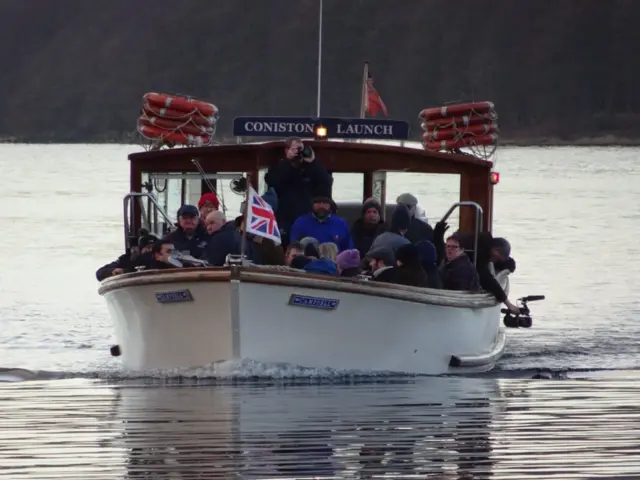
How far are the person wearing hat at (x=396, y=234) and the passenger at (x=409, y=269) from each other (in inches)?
13.3

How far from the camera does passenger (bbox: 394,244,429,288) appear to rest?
48.0 feet

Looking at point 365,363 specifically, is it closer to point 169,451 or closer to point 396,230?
point 396,230

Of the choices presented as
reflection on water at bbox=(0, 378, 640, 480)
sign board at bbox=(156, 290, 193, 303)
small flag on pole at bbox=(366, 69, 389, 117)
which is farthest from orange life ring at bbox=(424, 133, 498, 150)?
sign board at bbox=(156, 290, 193, 303)

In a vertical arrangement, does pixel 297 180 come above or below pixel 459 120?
below

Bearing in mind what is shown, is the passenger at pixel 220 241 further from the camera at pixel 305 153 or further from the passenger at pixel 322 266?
the camera at pixel 305 153

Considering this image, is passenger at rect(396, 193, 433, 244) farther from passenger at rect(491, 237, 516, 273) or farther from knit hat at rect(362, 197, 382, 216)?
passenger at rect(491, 237, 516, 273)

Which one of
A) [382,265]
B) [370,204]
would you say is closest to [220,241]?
[382,265]

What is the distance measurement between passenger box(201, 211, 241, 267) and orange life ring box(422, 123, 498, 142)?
4040 mm

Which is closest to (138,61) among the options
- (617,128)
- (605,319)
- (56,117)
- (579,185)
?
(56,117)

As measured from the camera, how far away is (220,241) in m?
14.6

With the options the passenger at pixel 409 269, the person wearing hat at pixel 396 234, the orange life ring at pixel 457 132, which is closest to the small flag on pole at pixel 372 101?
the orange life ring at pixel 457 132

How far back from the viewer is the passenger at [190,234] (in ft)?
49.3

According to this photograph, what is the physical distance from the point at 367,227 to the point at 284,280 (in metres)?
2.52

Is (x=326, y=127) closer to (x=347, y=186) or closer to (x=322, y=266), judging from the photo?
(x=347, y=186)
